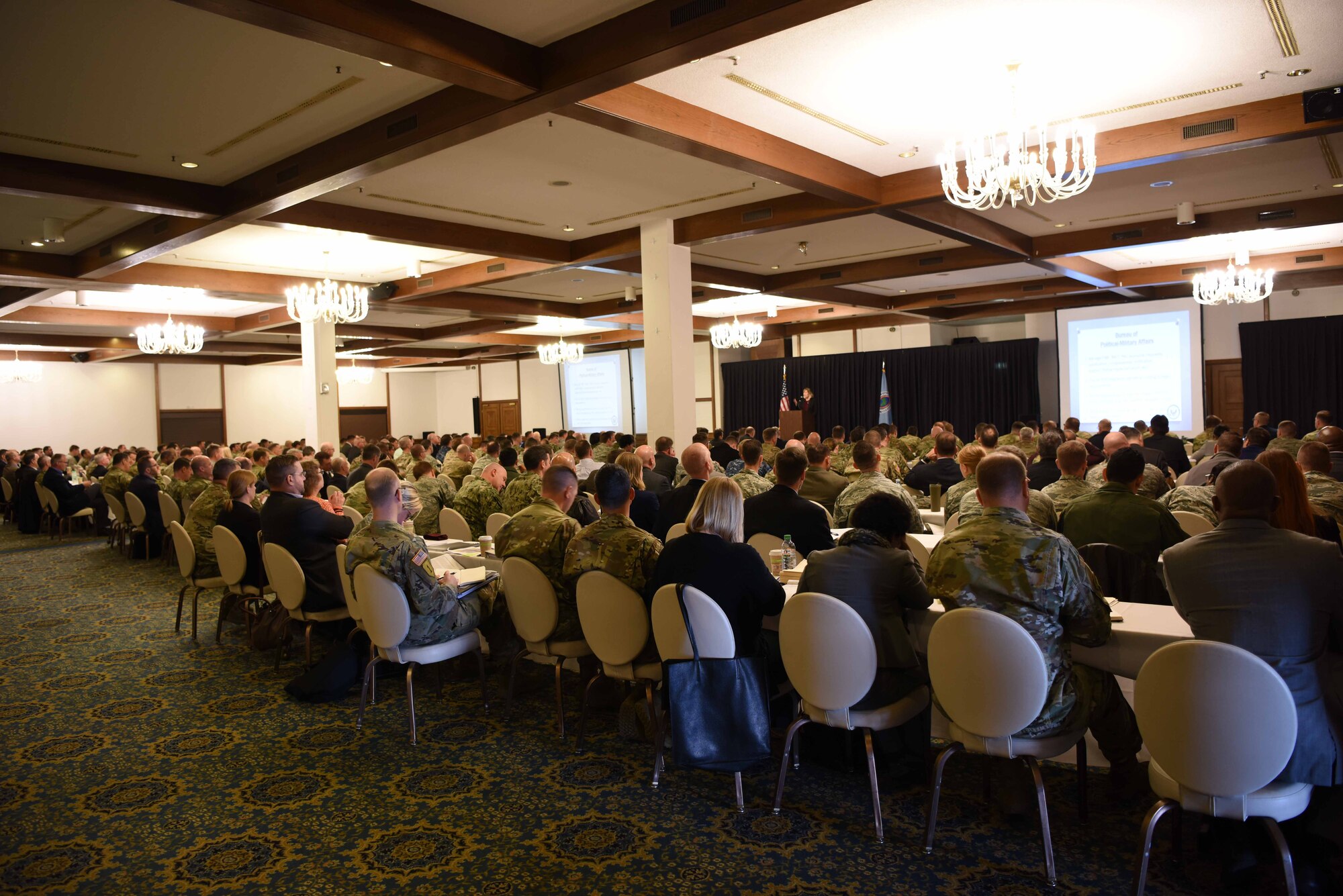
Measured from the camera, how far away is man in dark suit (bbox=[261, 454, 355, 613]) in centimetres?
505

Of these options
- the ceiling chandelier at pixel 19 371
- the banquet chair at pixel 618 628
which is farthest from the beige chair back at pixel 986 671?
the ceiling chandelier at pixel 19 371

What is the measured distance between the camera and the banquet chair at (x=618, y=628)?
3648 millimetres

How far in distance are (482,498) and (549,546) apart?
10.6 feet

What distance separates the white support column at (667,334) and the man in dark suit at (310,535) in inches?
147

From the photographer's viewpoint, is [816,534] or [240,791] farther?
[816,534]

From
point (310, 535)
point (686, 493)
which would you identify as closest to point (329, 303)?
point (310, 535)

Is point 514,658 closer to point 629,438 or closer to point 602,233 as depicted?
point 602,233

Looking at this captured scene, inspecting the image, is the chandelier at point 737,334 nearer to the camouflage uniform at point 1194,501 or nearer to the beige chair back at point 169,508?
the beige chair back at point 169,508

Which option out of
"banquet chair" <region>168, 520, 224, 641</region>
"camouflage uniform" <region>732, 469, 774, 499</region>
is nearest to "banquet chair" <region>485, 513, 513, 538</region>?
"camouflage uniform" <region>732, 469, 774, 499</region>

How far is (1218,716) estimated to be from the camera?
2211mm

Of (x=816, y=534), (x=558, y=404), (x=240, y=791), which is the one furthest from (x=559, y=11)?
(x=558, y=404)

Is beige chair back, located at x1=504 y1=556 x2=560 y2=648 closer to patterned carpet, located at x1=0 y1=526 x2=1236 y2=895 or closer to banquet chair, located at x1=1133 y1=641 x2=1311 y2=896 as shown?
patterned carpet, located at x1=0 y1=526 x2=1236 y2=895

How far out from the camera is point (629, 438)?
38.2 feet

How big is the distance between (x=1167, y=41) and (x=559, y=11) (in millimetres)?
3272
